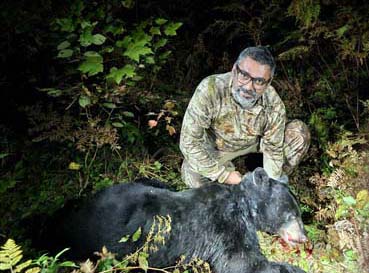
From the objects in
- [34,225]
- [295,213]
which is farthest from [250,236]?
[34,225]

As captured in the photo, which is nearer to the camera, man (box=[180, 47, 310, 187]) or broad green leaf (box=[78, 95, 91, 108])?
man (box=[180, 47, 310, 187])

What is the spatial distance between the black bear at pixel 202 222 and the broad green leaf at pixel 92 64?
145 cm

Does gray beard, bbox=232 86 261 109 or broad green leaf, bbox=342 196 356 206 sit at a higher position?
gray beard, bbox=232 86 261 109

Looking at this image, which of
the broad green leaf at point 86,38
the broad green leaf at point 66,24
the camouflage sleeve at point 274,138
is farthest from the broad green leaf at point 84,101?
the camouflage sleeve at point 274,138

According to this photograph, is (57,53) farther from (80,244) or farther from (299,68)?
(299,68)

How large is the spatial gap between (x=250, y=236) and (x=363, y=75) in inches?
133

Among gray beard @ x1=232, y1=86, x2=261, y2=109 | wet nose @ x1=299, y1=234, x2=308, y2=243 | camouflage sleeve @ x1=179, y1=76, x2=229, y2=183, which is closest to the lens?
wet nose @ x1=299, y1=234, x2=308, y2=243

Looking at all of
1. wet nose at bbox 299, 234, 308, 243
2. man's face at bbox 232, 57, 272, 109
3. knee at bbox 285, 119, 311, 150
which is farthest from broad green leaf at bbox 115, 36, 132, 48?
wet nose at bbox 299, 234, 308, 243

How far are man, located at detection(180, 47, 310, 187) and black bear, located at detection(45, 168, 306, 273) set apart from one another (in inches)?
16.4

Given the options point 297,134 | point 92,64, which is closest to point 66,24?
point 92,64

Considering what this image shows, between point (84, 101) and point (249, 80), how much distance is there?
2087 millimetres

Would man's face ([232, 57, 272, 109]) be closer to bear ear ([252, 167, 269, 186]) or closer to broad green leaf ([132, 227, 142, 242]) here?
bear ear ([252, 167, 269, 186])

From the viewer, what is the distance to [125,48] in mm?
5324

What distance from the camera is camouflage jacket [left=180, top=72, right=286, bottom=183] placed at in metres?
4.66
